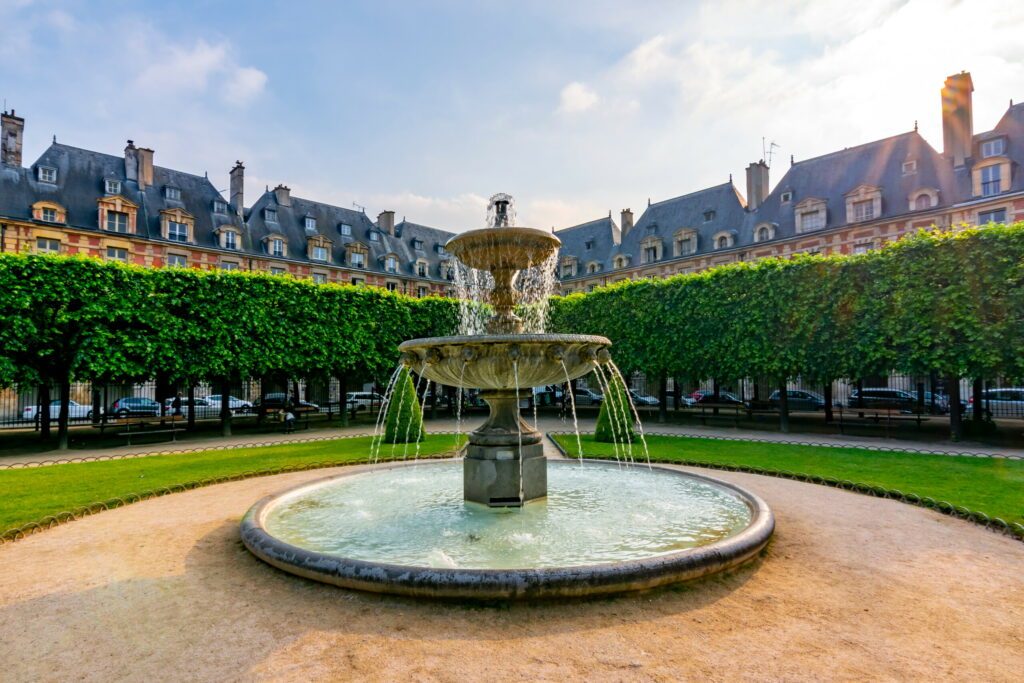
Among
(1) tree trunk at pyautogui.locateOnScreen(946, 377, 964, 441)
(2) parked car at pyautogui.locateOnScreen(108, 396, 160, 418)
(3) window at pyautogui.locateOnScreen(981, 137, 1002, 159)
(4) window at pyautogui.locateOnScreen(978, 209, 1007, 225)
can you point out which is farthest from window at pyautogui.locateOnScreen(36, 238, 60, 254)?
(3) window at pyautogui.locateOnScreen(981, 137, 1002, 159)

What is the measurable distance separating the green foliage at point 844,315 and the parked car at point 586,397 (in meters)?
10.5

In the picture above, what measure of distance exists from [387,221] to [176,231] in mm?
17923

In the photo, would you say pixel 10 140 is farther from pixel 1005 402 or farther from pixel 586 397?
pixel 1005 402

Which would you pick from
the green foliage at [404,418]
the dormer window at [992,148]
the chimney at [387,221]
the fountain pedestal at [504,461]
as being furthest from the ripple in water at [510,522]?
the chimney at [387,221]

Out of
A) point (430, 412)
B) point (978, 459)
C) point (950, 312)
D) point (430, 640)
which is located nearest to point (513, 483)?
point (430, 640)

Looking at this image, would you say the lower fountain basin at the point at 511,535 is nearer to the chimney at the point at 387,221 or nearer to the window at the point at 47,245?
the window at the point at 47,245

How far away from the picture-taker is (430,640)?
3.73 meters

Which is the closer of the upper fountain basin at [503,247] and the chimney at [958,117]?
the upper fountain basin at [503,247]

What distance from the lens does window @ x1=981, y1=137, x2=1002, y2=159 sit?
29.0 meters

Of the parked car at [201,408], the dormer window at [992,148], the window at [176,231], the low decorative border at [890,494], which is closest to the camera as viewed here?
the low decorative border at [890,494]

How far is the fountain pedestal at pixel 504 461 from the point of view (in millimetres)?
6934

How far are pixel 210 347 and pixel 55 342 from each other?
165 inches

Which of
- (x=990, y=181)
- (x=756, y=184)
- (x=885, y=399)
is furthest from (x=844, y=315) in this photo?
(x=756, y=184)

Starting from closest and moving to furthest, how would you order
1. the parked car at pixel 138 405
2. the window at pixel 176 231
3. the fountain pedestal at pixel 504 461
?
the fountain pedestal at pixel 504 461 < the parked car at pixel 138 405 < the window at pixel 176 231
